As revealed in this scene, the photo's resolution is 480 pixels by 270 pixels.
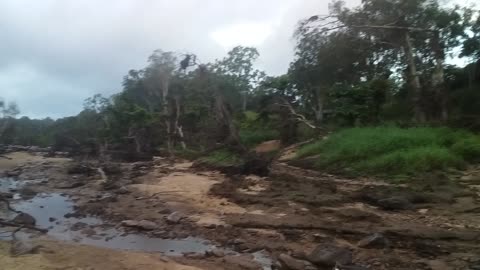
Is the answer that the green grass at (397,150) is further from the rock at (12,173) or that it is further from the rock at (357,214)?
the rock at (12,173)

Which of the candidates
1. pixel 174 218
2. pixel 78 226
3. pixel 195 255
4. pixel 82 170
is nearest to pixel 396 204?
pixel 195 255

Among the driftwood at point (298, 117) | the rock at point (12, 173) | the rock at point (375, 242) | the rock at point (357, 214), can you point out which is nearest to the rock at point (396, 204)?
the rock at point (357, 214)

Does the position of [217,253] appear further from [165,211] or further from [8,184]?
[8,184]

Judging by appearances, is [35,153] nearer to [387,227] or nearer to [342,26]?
[342,26]

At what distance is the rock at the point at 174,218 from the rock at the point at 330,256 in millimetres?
5028

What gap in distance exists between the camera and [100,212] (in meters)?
14.0

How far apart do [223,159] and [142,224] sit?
11016mm

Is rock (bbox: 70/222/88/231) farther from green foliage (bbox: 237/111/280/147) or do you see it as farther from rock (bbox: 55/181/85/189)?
green foliage (bbox: 237/111/280/147)

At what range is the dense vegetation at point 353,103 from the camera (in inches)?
717

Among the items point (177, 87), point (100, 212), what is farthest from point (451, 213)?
point (177, 87)

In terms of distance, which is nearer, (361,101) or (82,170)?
(82,170)

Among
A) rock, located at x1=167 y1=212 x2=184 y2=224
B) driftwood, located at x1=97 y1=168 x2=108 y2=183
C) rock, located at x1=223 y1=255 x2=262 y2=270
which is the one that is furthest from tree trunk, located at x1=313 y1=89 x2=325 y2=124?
rock, located at x1=223 y1=255 x2=262 y2=270

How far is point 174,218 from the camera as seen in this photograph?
1195cm

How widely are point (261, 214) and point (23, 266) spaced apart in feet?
19.0
